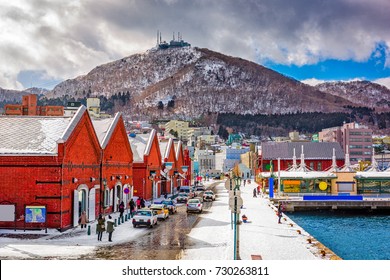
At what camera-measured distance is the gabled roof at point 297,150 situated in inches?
3979

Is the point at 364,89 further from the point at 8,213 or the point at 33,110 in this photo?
the point at 33,110

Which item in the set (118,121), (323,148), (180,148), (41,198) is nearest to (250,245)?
(41,198)

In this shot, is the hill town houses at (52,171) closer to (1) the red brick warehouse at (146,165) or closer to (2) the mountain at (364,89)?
(1) the red brick warehouse at (146,165)

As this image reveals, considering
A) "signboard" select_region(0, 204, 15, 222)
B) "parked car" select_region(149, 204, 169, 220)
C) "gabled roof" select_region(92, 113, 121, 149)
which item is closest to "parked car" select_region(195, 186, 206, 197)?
"gabled roof" select_region(92, 113, 121, 149)

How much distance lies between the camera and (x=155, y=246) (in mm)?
24297

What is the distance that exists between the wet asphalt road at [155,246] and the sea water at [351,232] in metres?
9.82

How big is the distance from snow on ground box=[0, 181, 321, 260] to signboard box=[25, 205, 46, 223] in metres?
0.98

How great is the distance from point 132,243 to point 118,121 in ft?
66.2

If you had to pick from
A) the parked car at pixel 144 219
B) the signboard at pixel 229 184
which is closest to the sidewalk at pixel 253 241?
Result: the signboard at pixel 229 184

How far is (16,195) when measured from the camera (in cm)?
2933

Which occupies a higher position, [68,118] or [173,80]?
[173,80]

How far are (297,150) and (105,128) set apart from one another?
67315mm
